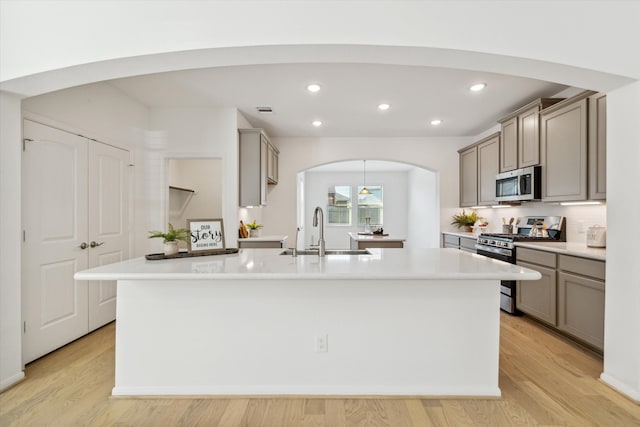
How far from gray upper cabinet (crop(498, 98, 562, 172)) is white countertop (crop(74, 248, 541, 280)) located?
2102 millimetres

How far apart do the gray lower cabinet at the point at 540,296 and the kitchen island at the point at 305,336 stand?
57.9 inches

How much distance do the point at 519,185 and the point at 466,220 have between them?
5.78 ft

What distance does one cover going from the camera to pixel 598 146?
2916 mm

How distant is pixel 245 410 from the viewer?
6.66 ft

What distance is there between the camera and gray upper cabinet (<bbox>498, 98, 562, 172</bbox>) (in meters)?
3.71

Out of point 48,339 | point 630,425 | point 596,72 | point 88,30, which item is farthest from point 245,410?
point 596,72

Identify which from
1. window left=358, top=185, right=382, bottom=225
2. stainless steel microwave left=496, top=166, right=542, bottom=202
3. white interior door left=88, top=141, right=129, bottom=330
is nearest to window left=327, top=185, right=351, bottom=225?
window left=358, top=185, right=382, bottom=225

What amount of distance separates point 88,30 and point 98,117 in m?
1.54

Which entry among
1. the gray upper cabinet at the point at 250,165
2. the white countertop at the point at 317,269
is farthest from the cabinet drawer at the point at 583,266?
the gray upper cabinet at the point at 250,165

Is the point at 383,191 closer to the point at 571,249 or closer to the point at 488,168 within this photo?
the point at 488,168

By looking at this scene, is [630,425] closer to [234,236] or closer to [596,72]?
[596,72]

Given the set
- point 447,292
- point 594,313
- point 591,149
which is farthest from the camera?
point 591,149

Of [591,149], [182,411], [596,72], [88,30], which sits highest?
[88,30]

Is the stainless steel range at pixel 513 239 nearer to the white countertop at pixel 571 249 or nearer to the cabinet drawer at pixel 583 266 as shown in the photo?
the white countertop at pixel 571 249
